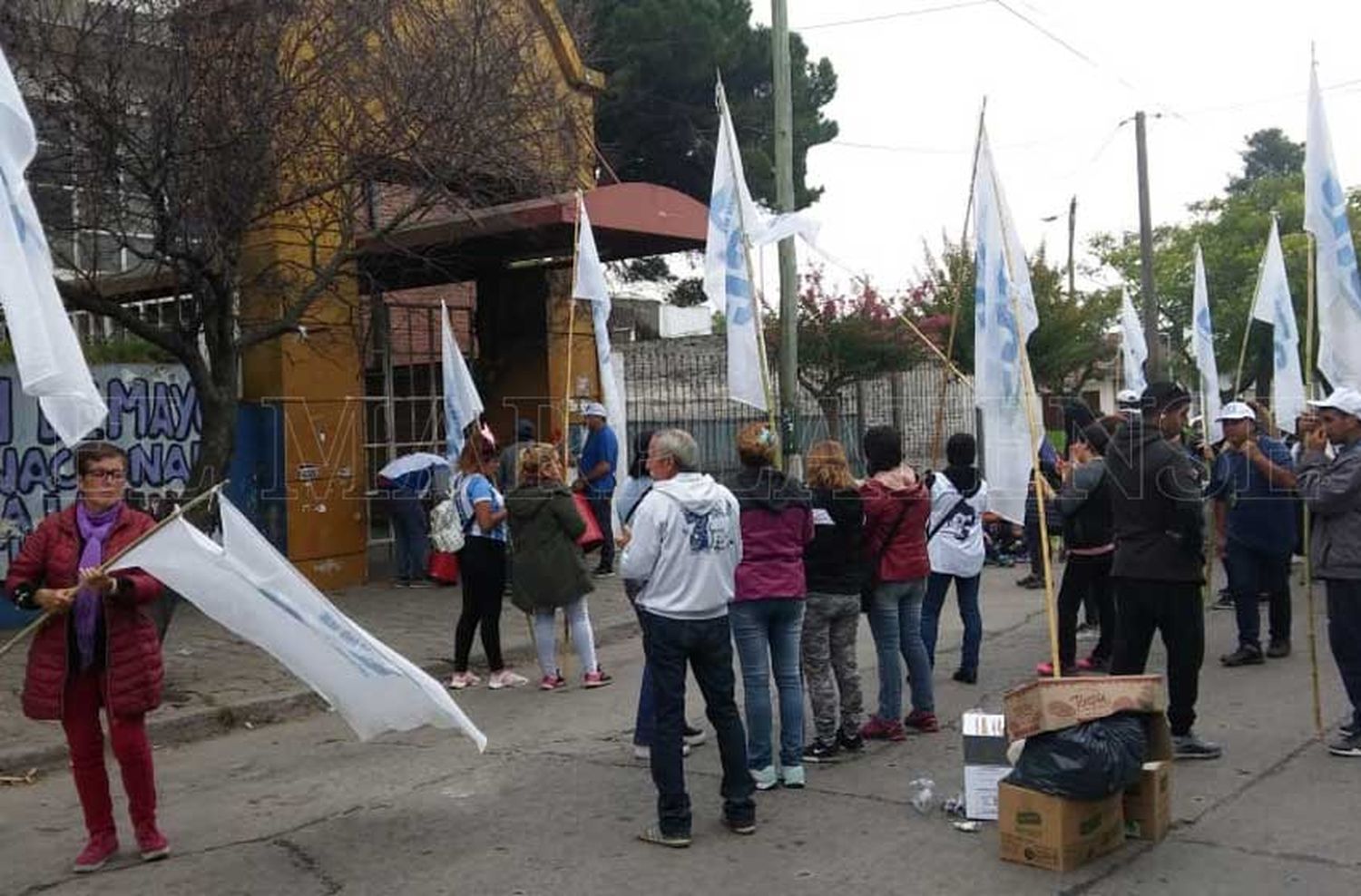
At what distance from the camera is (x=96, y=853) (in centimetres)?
521

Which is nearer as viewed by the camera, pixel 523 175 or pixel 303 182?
pixel 303 182

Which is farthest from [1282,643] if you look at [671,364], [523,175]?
[671,364]

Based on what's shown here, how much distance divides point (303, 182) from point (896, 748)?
→ 6440 millimetres

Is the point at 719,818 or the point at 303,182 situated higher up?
the point at 303,182

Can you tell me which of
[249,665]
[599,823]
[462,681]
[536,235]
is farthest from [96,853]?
[536,235]

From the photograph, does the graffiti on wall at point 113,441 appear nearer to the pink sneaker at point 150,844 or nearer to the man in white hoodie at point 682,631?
the pink sneaker at point 150,844

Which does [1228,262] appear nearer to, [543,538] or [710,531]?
[543,538]

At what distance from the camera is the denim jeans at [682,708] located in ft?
17.3

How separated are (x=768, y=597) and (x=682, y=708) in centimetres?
79

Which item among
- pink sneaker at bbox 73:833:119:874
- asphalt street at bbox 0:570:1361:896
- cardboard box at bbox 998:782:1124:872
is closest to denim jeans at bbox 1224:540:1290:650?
asphalt street at bbox 0:570:1361:896

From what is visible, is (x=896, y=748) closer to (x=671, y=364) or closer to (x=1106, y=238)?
(x=671, y=364)

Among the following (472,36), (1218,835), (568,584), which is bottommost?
(1218,835)

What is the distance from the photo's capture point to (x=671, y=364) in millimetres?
20812

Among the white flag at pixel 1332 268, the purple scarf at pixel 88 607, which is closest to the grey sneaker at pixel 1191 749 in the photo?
the white flag at pixel 1332 268
